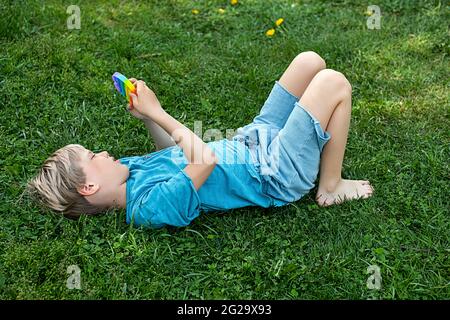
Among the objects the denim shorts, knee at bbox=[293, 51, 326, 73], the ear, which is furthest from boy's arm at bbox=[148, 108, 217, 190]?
knee at bbox=[293, 51, 326, 73]

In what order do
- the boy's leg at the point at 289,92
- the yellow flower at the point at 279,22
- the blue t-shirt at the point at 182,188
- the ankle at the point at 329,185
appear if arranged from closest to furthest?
the blue t-shirt at the point at 182,188 → the ankle at the point at 329,185 → the boy's leg at the point at 289,92 → the yellow flower at the point at 279,22

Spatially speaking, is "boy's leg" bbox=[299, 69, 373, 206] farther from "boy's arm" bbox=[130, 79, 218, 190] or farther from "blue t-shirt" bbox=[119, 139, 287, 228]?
"boy's arm" bbox=[130, 79, 218, 190]

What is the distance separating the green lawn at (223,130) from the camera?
2535 mm

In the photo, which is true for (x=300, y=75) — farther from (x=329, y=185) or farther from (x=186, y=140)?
(x=186, y=140)

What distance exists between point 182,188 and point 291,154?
20.4 inches

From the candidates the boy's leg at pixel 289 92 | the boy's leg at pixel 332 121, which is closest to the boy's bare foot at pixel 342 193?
the boy's leg at pixel 332 121

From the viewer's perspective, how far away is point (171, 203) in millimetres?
2641

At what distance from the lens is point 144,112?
2695 mm

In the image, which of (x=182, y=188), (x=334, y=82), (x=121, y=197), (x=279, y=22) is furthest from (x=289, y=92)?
(x=279, y=22)

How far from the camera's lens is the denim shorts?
276 centimetres

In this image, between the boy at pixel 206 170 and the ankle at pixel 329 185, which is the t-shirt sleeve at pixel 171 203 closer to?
the boy at pixel 206 170

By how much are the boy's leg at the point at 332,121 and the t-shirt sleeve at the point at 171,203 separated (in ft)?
2.06

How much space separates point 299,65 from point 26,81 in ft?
5.44
